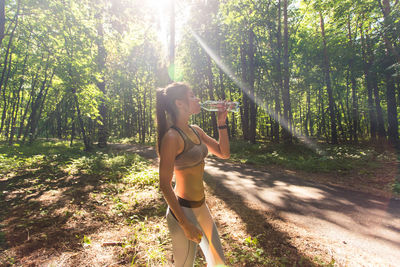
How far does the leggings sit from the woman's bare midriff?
8 centimetres

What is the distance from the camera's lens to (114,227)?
4383 millimetres

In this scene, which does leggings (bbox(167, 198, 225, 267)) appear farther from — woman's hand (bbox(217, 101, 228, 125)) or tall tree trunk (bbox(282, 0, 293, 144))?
tall tree trunk (bbox(282, 0, 293, 144))

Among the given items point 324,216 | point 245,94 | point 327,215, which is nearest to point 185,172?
point 324,216

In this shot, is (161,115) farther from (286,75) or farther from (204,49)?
(204,49)

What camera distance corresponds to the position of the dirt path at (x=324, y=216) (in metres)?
3.57

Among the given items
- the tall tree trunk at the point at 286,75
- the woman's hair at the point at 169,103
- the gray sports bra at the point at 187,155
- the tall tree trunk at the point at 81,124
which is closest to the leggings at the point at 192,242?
the gray sports bra at the point at 187,155

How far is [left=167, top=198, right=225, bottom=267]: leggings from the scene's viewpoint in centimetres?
186

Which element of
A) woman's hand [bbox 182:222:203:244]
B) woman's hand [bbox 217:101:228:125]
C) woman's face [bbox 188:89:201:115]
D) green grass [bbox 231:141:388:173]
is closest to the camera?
woman's hand [bbox 182:222:203:244]

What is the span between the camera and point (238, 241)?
3855mm

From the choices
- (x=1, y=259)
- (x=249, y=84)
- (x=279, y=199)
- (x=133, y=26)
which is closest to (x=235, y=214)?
(x=279, y=199)

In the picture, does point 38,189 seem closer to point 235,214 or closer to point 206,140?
point 235,214

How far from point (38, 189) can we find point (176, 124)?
7.68 meters

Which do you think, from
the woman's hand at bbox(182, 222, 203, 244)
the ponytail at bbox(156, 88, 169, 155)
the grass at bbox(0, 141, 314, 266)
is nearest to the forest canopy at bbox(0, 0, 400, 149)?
the grass at bbox(0, 141, 314, 266)

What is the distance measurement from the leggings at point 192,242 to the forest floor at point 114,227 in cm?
158
